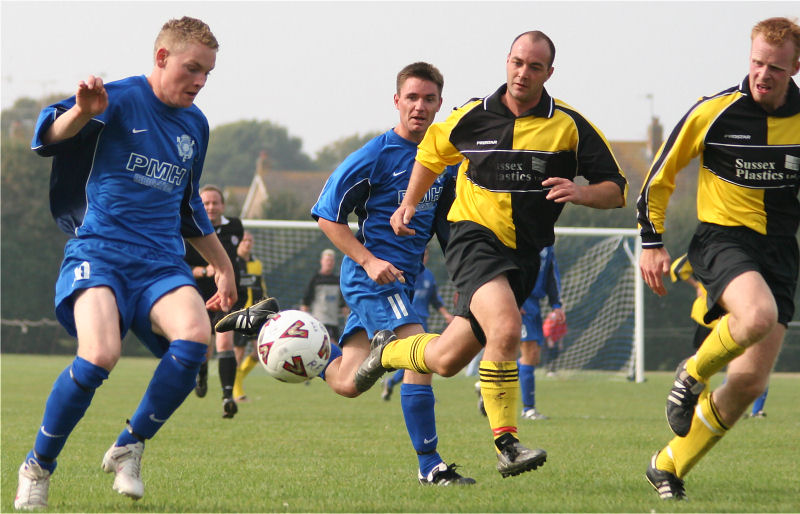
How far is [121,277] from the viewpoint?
5082 mm

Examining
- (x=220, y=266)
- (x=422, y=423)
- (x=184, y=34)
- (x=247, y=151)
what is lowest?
(x=247, y=151)

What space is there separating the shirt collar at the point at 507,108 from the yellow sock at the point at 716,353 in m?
1.38

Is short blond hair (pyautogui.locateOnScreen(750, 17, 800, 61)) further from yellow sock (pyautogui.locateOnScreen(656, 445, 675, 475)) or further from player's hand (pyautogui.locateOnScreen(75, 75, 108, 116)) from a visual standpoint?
player's hand (pyautogui.locateOnScreen(75, 75, 108, 116))

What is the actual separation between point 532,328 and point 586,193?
6734 millimetres

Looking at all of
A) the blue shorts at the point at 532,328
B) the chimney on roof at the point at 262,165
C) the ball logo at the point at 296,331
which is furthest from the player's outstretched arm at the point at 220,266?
the chimney on roof at the point at 262,165

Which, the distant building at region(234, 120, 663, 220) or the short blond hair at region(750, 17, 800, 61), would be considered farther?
the distant building at region(234, 120, 663, 220)

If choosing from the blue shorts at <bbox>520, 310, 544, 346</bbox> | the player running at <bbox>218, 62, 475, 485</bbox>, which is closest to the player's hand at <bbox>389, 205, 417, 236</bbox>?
the player running at <bbox>218, 62, 475, 485</bbox>

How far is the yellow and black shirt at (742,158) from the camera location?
17.3 feet

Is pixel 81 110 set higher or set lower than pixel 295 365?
higher

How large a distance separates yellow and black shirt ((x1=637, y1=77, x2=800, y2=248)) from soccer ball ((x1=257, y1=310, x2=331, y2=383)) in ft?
6.70

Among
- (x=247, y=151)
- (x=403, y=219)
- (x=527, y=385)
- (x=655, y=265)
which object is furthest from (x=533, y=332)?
(x=247, y=151)

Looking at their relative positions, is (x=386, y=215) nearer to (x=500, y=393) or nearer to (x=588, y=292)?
(x=500, y=393)

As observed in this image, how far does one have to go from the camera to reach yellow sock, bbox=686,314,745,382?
16.5 feet

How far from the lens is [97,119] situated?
16.6 feet
